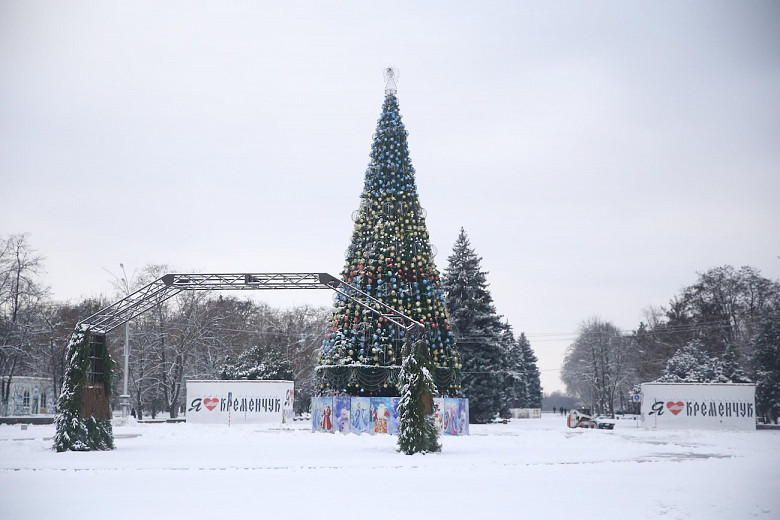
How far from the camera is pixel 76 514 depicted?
37.4 feet

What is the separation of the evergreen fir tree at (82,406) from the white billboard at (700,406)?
3191 centimetres

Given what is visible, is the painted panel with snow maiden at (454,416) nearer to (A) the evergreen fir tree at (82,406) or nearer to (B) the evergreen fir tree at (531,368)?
(A) the evergreen fir tree at (82,406)

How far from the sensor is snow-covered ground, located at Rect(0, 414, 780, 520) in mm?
12062

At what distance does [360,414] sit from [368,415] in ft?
1.30

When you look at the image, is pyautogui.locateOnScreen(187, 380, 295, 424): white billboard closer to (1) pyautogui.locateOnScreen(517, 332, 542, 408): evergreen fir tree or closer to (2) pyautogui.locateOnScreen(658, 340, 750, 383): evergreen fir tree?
(2) pyautogui.locateOnScreen(658, 340, 750, 383): evergreen fir tree

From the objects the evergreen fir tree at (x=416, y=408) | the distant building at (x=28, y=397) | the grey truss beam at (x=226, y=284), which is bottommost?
the distant building at (x=28, y=397)

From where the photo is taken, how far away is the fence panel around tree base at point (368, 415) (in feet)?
113

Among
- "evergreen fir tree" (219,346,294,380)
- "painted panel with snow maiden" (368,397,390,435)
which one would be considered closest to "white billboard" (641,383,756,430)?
"painted panel with snow maiden" (368,397,390,435)

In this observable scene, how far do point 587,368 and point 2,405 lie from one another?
79.1 meters

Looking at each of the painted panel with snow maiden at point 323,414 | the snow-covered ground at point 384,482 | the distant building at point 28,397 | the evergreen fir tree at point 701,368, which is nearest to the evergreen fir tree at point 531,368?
the evergreen fir tree at point 701,368

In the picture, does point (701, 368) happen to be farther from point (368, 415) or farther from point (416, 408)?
point (416, 408)

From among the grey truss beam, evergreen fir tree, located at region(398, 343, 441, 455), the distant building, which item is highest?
the grey truss beam

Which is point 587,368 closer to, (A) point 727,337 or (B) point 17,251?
(A) point 727,337

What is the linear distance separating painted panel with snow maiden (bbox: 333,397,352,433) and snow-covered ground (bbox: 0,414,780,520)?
696 cm
